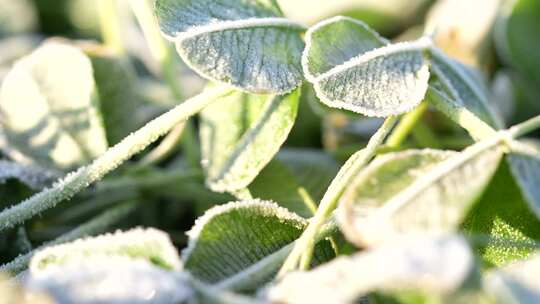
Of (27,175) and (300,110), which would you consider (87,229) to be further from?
(300,110)

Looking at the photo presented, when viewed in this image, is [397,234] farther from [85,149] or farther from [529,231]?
[85,149]

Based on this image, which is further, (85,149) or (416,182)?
(85,149)

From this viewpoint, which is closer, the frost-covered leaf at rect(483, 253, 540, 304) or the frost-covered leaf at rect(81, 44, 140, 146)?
the frost-covered leaf at rect(483, 253, 540, 304)

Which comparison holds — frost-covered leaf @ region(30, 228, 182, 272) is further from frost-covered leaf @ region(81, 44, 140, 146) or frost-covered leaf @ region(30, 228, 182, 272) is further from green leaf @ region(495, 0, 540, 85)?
green leaf @ region(495, 0, 540, 85)

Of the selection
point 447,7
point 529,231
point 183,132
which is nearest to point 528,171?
point 529,231

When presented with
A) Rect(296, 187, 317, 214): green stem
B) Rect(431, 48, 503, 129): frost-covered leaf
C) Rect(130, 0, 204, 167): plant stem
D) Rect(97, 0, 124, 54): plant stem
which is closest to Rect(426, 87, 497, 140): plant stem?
Rect(431, 48, 503, 129): frost-covered leaf
